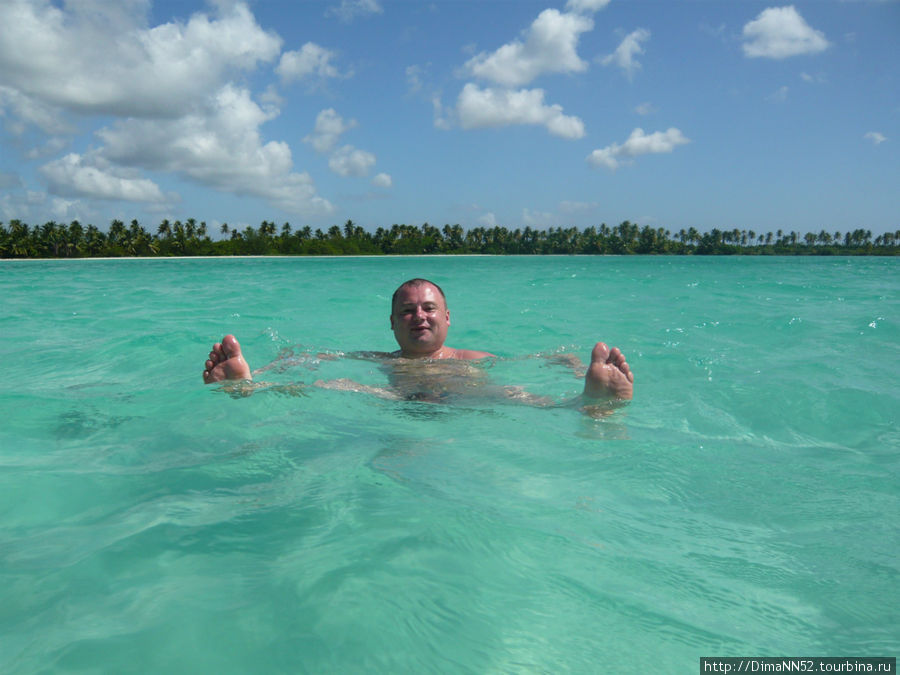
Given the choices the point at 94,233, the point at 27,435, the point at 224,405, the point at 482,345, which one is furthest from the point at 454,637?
the point at 94,233

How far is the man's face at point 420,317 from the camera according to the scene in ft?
15.0

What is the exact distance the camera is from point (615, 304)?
40.5 feet

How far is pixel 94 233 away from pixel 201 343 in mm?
86274

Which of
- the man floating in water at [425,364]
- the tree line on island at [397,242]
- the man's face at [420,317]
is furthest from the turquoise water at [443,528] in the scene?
the tree line on island at [397,242]

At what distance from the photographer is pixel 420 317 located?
15.1ft

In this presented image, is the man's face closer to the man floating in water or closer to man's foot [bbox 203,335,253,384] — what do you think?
the man floating in water

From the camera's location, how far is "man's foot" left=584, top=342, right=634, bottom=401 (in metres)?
3.37

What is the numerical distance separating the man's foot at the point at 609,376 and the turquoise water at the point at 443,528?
195 millimetres

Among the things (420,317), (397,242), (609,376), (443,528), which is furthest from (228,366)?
(397,242)

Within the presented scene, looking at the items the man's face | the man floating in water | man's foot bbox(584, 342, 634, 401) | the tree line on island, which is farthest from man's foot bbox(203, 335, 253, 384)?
the tree line on island

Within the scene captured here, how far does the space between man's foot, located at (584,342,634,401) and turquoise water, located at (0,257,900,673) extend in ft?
0.64

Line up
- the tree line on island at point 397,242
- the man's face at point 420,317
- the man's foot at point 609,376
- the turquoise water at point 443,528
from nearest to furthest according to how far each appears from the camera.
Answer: the turquoise water at point 443,528
the man's foot at point 609,376
the man's face at point 420,317
the tree line on island at point 397,242

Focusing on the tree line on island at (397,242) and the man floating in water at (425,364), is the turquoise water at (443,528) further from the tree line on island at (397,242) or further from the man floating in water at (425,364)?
the tree line on island at (397,242)

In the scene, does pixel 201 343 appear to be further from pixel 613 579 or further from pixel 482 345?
pixel 613 579
